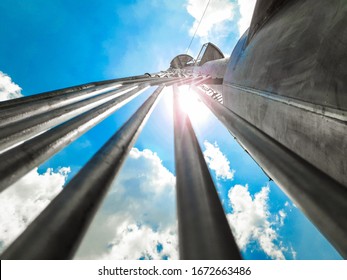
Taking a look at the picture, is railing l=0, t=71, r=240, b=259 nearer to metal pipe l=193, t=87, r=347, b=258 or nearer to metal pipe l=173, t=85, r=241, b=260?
metal pipe l=173, t=85, r=241, b=260

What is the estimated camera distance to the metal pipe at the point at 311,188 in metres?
1.18

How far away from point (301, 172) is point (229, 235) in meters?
0.69

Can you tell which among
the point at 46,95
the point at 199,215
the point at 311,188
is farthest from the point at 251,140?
the point at 46,95

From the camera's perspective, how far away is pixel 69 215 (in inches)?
42.6

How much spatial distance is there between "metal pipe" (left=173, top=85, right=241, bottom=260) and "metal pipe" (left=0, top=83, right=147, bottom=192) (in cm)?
109

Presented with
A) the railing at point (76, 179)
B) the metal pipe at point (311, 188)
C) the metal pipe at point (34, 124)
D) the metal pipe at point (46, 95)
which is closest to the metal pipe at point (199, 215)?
the railing at point (76, 179)

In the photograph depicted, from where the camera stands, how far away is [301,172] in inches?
54.4

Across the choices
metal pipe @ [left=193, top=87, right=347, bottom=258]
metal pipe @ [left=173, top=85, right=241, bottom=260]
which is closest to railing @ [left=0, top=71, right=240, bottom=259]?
metal pipe @ [left=173, top=85, right=241, bottom=260]

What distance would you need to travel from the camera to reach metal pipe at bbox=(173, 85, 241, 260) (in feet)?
3.26

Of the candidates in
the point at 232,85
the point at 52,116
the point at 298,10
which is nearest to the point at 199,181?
the point at 52,116

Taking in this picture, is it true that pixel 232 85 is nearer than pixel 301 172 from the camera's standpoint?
No

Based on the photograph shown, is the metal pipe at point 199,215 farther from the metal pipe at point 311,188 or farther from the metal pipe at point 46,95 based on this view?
the metal pipe at point 46,95

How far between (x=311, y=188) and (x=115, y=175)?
1291 mm

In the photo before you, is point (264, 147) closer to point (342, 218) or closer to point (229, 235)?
point (342, 218)
